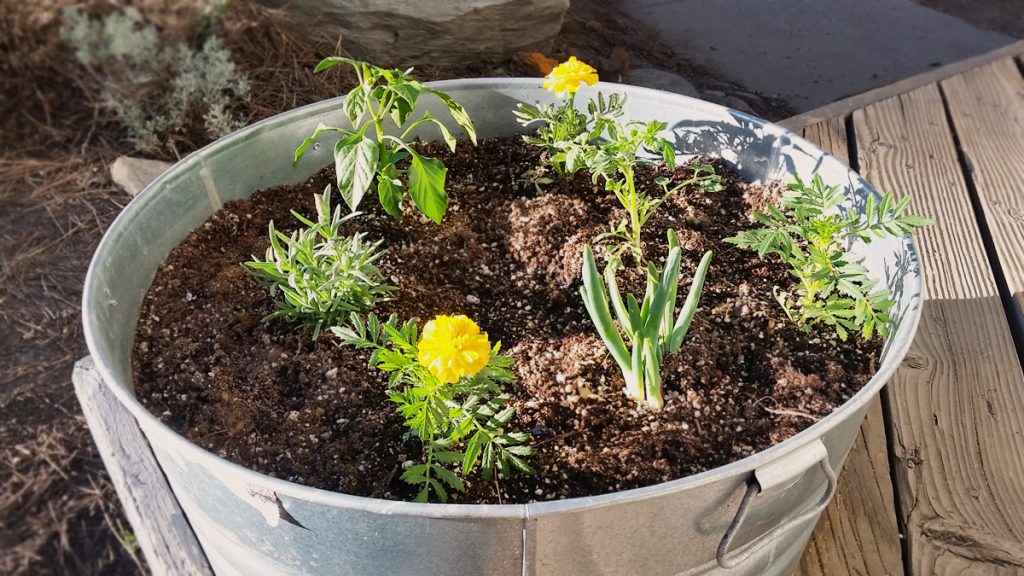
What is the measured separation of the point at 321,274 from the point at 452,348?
0.43 metres

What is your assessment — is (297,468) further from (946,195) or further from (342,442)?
(946,195)

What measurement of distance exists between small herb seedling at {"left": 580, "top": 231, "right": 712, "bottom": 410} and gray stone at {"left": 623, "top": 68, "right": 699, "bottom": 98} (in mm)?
2593

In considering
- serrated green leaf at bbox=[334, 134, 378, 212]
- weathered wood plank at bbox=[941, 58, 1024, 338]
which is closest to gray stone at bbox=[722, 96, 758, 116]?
weathered wood plank at bbox=[941, 58, 1024, 338]

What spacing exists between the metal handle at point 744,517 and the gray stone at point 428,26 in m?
2.77

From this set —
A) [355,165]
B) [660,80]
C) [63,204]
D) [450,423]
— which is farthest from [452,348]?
[660,80]

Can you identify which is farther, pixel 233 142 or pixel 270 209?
pixel 270 209

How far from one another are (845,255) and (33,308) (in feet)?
8.32

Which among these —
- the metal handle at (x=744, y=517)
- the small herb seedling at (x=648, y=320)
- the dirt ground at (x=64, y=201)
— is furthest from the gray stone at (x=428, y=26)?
the metal handle at (x=744, y=517)

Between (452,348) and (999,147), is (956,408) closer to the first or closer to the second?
(999,147)

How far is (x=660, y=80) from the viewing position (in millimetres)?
3781

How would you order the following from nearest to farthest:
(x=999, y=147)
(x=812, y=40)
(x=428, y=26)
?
1. (x=999, y=147)
2. (x=428, y=26)
3. (x=812, y=40)

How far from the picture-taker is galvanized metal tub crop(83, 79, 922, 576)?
0.93m

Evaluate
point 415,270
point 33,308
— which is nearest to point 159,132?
point 33,308

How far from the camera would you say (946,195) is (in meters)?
2.10
